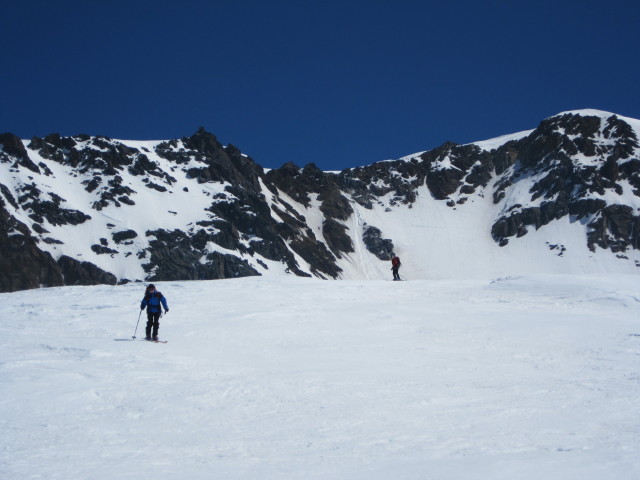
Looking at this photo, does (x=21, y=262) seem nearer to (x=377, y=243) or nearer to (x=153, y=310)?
(x=377, y=243)

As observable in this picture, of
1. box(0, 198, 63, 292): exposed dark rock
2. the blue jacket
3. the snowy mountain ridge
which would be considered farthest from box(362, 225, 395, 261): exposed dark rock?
the blue jacket

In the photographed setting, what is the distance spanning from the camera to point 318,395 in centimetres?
1131

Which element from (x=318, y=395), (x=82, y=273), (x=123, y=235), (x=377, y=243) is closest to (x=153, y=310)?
(x=318, y=395)

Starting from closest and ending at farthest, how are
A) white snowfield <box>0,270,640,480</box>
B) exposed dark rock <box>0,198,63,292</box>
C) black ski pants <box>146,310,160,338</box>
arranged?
white snowfield <box>0,270,640,480</box> < black ski pants <box>146,310,160,338</box> < exposed dark rock <box>0,198,63,292</box>

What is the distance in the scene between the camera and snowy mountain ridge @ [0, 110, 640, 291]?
414 feet

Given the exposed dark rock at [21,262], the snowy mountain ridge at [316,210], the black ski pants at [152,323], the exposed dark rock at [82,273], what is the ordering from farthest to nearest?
the snowy mountain ridge at [316,210], the exposed dark rock at [82,273], the exposed dark rock at [21,262], the black ski pants at [152,323]

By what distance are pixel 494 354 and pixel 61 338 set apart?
1064 centimetres

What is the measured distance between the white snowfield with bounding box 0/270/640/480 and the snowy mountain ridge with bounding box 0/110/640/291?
10357cm

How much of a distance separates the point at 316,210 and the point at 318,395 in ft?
533

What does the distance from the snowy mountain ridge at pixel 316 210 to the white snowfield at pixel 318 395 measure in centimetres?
10357

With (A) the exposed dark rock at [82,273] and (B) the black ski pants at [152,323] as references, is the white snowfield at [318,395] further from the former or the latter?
(A) the exposed dark rock at [82,273]

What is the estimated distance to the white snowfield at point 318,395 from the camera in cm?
804

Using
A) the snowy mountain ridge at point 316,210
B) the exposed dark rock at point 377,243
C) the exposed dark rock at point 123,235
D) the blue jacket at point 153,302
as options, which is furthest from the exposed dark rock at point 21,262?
the blue jacket at point 153,302

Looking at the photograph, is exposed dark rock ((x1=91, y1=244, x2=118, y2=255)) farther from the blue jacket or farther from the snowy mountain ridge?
the blue jacket
